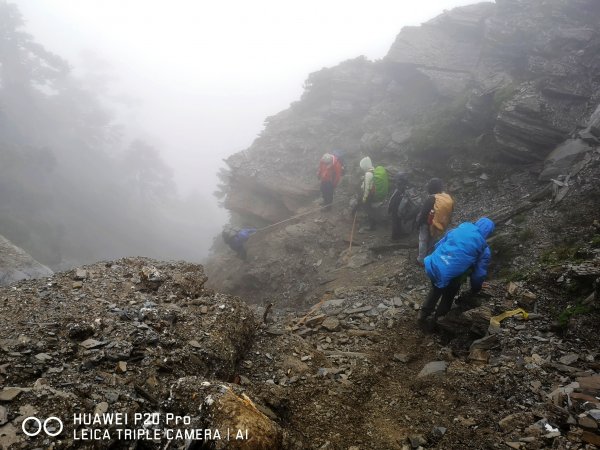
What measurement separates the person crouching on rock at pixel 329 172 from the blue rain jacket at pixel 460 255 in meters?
9.13

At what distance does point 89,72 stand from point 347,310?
3198 inches

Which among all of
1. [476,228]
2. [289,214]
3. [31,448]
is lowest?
[31,448]

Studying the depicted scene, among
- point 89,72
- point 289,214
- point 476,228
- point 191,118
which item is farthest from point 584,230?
point 191,118

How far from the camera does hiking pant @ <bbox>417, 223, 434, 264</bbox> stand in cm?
1008

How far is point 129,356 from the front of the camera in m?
4.52

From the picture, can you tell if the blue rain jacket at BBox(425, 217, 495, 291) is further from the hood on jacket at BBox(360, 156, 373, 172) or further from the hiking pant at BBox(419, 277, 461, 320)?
the hood on jacket at BBox(360, 156, 373, 172)

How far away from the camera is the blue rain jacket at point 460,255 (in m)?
6.43

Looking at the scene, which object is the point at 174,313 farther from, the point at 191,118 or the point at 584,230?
the point at 191,118

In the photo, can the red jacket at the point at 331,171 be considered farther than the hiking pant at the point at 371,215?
Yes

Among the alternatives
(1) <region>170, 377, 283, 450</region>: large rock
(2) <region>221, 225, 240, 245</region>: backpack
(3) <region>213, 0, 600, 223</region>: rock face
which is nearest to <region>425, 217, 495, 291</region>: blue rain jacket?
(1) <region>170, 377, 283, 450</region>: large rock

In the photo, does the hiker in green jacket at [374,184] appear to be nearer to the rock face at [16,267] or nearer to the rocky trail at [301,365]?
the rocky trail at [301,365]

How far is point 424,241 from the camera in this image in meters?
10.1

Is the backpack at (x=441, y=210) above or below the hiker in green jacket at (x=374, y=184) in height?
below

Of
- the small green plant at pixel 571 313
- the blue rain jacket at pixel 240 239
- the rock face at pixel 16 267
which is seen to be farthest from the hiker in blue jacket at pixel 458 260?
the rock face at pixel 16 267
